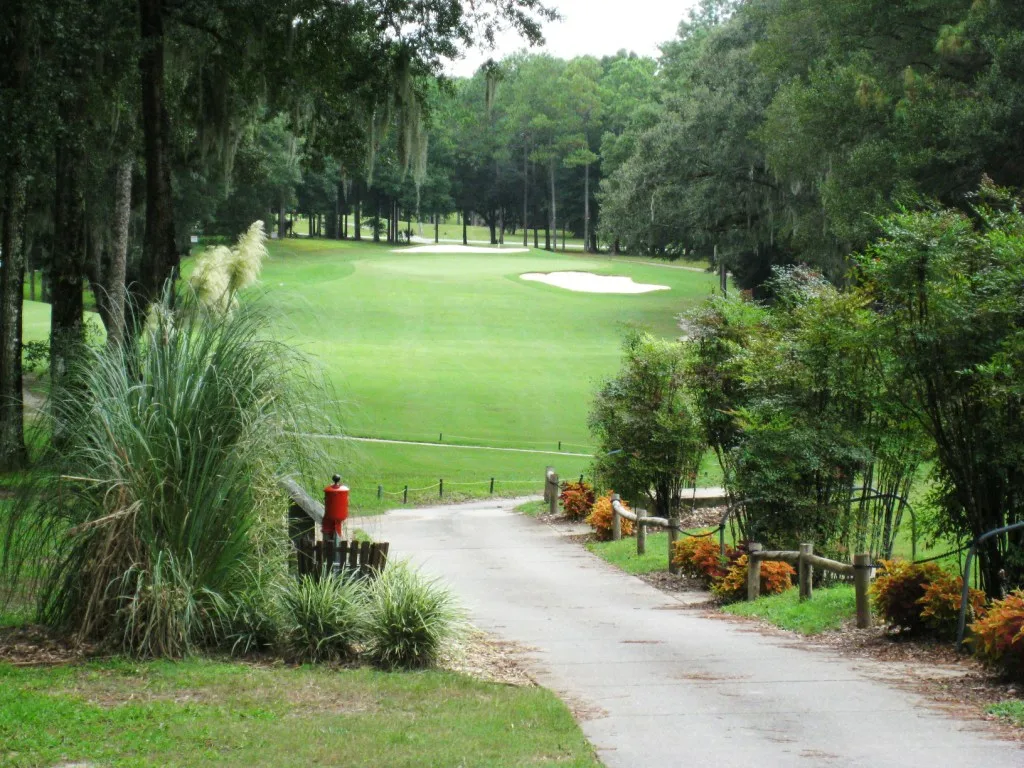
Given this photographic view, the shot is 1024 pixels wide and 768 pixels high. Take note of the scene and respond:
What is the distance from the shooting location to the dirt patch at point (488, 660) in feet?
25.1

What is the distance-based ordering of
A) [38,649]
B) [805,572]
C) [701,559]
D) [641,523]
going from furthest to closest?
[641,523]
[701,559]
[805,572]
[38,649]

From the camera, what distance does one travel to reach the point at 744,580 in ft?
39.5

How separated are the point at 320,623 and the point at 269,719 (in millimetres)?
1691

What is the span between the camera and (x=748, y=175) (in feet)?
145

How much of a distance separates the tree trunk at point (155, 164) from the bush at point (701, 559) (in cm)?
723

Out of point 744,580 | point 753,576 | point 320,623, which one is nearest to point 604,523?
point 744,580

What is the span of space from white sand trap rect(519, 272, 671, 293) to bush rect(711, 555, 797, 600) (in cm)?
5091

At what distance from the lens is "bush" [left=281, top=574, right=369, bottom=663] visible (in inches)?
301

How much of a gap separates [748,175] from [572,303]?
15.7m

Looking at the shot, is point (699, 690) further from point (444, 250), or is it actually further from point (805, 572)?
point (444, 250)

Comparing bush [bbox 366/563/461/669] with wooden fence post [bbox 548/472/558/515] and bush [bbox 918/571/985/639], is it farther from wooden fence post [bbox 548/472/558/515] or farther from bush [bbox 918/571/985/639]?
wooden fence post [bbox 548/472/558/515]

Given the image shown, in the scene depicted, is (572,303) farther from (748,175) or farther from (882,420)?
(882,420)

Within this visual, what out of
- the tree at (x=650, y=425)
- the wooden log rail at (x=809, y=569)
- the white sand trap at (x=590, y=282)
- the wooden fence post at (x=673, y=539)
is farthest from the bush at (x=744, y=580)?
the white sand trap at (x=590, y=282)

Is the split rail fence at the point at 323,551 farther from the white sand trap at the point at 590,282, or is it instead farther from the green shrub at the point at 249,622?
the white sand trap at the point at 590,282
